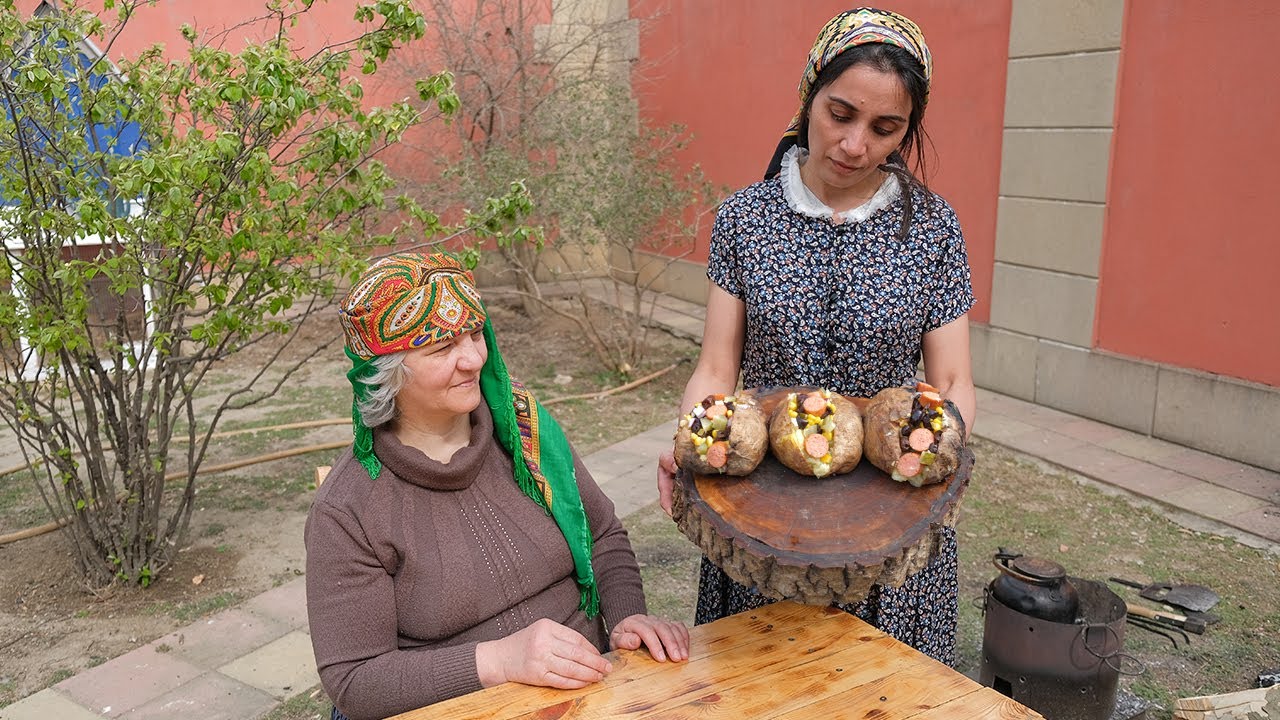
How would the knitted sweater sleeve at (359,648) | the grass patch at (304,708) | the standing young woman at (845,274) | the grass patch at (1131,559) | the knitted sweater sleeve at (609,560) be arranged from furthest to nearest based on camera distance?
the grass patch at (1131,559)
the grass patch at (304,708)
the knitted sweater sleeve at (609,560)
the standing young woman at (845,274)
the knitted sweater sleeve at (359,648)

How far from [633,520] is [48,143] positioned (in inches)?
114

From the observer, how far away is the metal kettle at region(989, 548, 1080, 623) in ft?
9.61

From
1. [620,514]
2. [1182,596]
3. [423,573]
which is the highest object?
[423,573]

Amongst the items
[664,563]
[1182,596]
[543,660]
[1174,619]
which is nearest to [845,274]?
[543,660]

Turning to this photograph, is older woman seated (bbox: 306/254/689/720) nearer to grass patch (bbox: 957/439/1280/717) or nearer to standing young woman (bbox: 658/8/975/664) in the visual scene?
standing young woman (bbox: 658/8/975/664)

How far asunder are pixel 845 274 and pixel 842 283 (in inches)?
0.8

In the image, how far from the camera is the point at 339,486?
6.44ft

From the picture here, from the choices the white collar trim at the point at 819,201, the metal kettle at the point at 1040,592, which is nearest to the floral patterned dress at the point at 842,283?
the white collar trim at the point at 819,201

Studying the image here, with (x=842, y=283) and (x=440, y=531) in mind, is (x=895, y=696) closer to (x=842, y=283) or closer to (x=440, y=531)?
(x=842, y=283)

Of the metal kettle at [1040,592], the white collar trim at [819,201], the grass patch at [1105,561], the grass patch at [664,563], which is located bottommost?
the grass patch at [664,563]

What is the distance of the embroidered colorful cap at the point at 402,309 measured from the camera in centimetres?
193

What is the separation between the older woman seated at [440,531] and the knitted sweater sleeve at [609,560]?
0.04 m

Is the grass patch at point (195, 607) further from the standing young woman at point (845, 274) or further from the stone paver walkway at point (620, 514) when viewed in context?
the standing young woman at point (845, 274)

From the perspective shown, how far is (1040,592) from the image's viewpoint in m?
2.96
